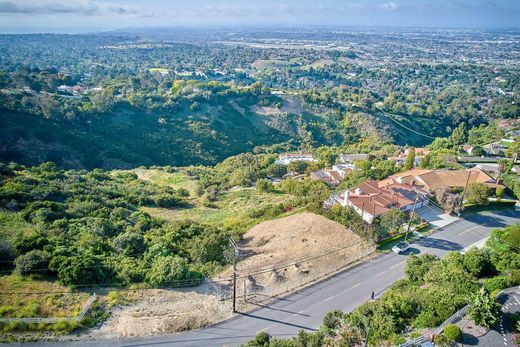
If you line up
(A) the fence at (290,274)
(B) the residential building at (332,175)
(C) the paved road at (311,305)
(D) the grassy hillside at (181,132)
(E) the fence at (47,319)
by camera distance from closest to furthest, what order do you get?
(E) the fence at (47,319) → (C) the paved road at (311,305) → (A) the fence at (290,274) → (B) the residential building at (332,175) → (D) the grassy hillside at (181,132)

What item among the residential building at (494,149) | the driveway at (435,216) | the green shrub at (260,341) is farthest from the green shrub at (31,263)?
the residential building at (494,149)

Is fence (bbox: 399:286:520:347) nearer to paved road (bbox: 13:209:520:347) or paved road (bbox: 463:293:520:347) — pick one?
paved road (bbox: 463:293:520:347)

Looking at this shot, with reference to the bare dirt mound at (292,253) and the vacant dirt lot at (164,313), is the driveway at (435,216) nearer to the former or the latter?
the bare dirt mound at (292,253)

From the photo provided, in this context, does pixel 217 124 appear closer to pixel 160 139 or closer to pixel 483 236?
pixel 160 139

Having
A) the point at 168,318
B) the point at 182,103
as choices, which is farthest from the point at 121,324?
the point at 182,103

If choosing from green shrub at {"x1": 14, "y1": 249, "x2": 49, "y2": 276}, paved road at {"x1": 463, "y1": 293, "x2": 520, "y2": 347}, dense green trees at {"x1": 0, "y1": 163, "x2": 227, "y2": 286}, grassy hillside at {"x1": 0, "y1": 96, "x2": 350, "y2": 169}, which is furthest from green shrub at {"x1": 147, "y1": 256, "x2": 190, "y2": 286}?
grassy hillside at {"x1": 0, "y1": 96, "x2": 350, "y2": 169}

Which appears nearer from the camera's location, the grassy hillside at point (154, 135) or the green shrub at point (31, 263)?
the green shrub at point (31, 263)

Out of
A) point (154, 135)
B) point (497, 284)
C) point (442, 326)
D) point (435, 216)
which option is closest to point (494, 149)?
point (435, 216)
